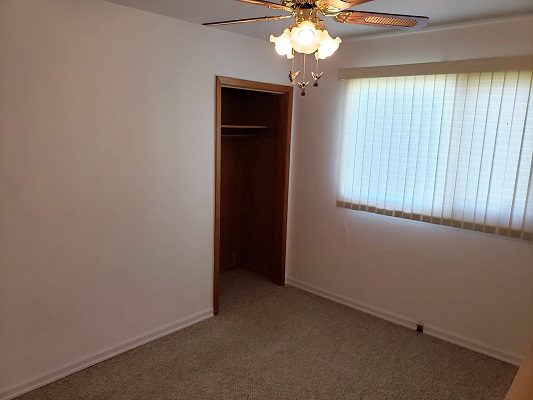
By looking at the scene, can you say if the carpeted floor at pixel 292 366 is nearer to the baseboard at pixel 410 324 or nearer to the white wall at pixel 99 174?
the baseboard at pixel 410 324

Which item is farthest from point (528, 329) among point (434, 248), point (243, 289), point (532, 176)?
point (243, 289)

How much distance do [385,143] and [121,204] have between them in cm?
213

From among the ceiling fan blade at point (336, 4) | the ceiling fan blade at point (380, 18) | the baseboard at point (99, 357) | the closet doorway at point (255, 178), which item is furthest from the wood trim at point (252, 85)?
the baseboard at point (99, 357)

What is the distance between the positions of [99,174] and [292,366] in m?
1.85

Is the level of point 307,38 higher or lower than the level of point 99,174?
higher

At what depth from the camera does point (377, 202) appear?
11.7 ft

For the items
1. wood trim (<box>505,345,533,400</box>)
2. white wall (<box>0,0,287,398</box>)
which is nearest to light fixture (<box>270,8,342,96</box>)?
white wall (<box>0,0,287,398</box>)

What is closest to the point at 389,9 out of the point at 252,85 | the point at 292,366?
the point at 252,85

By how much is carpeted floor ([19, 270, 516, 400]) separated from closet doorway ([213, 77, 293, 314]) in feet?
3.19

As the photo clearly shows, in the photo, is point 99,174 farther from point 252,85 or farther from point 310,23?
point 310,23

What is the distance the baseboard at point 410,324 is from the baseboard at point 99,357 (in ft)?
3.65

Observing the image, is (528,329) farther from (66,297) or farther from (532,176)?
(66,297)

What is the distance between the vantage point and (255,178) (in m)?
4.52

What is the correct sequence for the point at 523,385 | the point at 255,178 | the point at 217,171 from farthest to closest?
the point at 255,178 < the point at 217,171 < the point at 523,385
